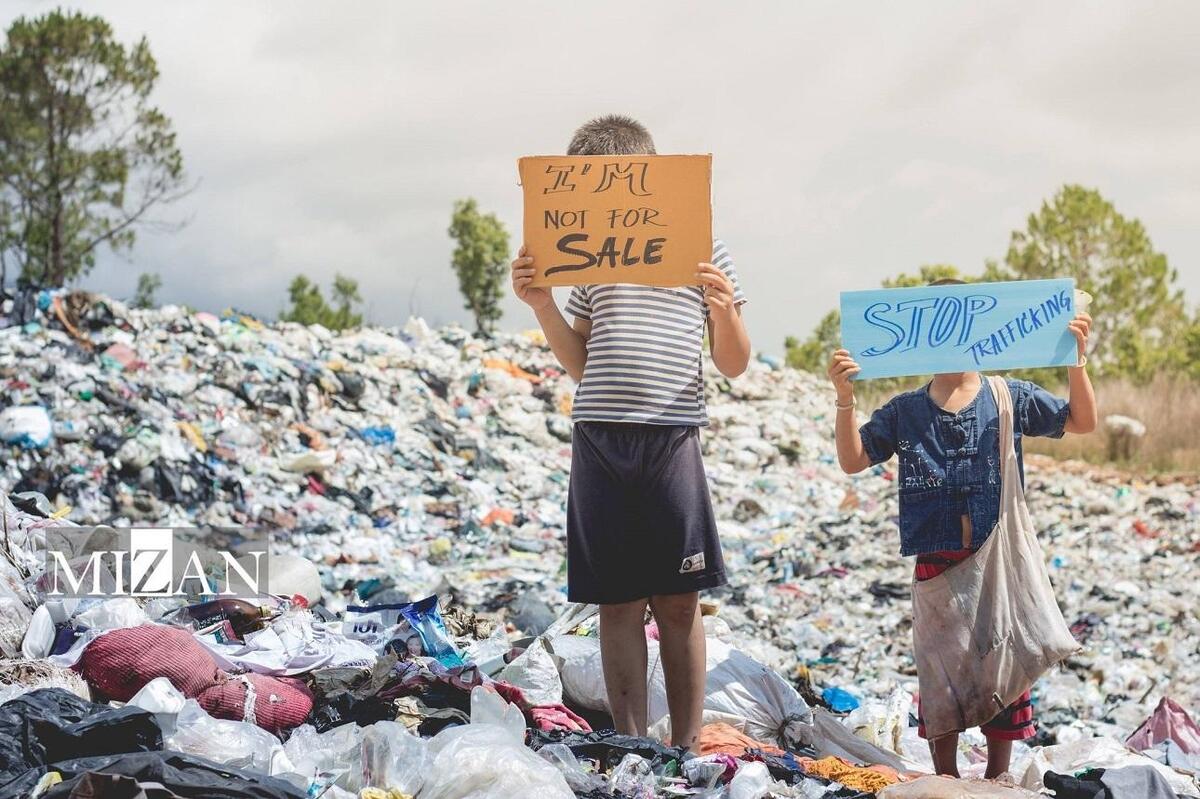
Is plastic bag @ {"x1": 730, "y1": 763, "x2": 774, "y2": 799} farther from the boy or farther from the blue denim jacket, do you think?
the blue denim jacket

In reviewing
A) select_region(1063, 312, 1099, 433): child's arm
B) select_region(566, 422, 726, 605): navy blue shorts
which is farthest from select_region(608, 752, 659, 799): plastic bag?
select_region(1063, 312, 1099, 433): child's arm

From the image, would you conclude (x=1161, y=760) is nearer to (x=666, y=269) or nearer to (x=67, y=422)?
(x=666, y=269)

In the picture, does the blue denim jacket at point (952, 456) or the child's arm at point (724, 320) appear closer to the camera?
the child's arm at point (724, 320)

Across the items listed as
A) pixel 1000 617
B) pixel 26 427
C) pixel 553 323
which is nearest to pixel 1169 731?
pixel 1000 617

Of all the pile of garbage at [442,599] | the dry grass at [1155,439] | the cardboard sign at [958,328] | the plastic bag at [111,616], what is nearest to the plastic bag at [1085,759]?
the pile of garbage at [442,599]

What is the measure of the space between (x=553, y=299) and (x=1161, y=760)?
256 centimetres

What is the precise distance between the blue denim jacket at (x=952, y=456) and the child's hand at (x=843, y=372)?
0.31ft

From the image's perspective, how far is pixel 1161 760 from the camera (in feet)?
12.8

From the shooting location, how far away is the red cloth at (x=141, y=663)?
10.3 feet

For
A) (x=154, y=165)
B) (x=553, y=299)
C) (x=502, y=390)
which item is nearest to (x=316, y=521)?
(x=502, y=390)

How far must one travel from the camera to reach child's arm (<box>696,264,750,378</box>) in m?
3.02

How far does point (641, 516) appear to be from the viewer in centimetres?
305

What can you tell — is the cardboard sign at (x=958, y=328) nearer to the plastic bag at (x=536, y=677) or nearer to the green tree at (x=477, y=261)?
the plastic bag at (x=536, y=677)

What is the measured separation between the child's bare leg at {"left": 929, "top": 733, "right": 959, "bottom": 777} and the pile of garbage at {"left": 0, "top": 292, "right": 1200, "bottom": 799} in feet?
0.30
